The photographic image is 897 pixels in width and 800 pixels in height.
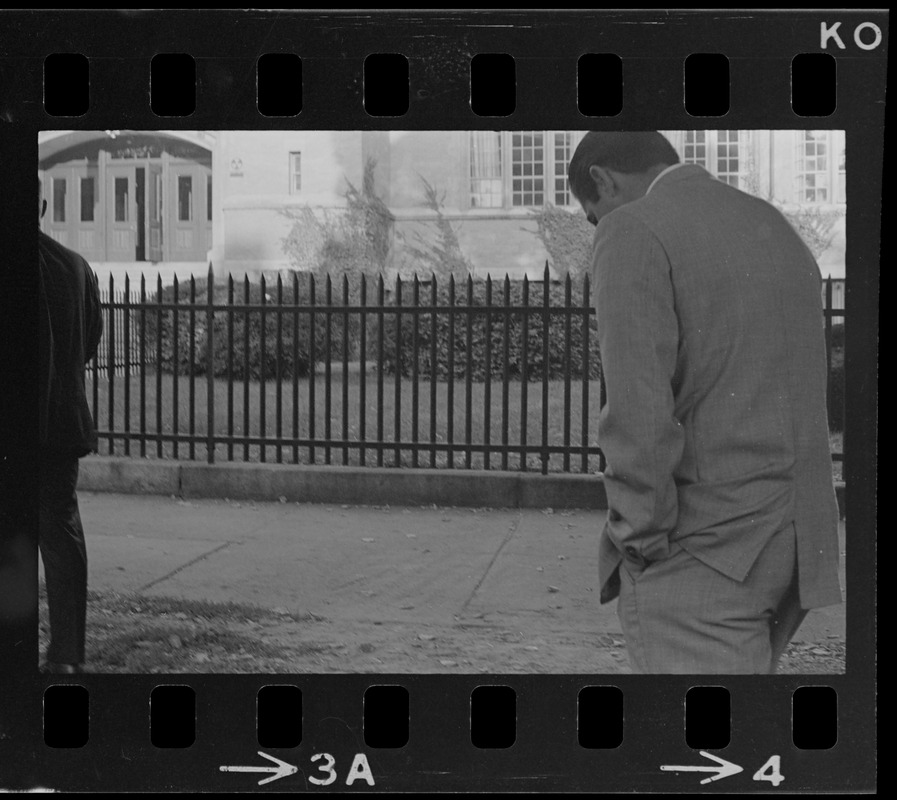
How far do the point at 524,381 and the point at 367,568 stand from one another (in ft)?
3.95

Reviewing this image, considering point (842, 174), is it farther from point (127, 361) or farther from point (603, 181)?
point (127, 361)

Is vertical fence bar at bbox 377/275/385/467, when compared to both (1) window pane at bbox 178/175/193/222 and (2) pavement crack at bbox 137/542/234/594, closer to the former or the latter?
(1) window pane at bbox 178/175/193/222

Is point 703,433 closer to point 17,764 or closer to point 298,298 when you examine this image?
point 298,298

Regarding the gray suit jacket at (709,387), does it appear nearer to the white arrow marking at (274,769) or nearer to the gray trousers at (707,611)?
the gray trousers at (707,611)

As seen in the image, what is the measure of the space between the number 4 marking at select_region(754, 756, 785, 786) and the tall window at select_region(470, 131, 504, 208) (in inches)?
92.8

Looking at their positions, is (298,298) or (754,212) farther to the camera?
(298,298)

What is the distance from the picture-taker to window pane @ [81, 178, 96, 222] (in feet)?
12.7

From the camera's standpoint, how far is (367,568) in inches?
167

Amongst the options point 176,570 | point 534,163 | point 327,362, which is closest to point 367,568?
point 176,570

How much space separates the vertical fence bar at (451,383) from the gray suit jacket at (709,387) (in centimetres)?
114

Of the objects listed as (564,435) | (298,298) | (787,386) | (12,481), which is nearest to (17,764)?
(12,481)

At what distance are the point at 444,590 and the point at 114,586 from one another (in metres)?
1.31

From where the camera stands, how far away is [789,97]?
3982 millimetres

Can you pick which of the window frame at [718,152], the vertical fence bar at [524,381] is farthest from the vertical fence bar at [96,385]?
the window frame at [718,152]
